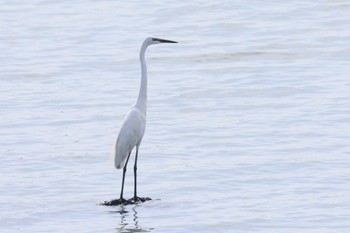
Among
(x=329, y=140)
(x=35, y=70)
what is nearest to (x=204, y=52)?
(x=35, y=70)

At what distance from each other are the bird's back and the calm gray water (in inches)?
18.4

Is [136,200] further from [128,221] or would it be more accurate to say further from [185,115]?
[185,115]

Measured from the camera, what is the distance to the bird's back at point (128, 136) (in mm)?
11648

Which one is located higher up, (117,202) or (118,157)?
(118,157)

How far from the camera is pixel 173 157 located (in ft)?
44.2

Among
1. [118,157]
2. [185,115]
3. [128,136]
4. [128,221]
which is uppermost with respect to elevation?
[128,136]

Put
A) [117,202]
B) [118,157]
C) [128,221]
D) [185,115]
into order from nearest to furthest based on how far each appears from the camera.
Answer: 1. [128,221]
2. [117,202]
3. [118,157]
4. [185,115]

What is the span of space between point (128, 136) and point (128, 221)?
1027mm

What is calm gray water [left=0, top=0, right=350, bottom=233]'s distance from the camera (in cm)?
1127

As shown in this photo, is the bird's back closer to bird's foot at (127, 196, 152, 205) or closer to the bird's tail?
the bird's tail

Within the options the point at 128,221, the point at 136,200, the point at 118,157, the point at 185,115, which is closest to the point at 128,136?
the point at 118,157

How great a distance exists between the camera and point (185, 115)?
15992 millimetres

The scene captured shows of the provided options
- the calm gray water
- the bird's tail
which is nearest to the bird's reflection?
the calm gray water

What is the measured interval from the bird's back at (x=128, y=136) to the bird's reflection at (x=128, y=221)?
0.52 meters
